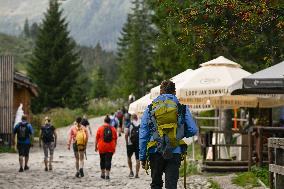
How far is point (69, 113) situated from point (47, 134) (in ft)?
121

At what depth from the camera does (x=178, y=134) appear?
8.12m

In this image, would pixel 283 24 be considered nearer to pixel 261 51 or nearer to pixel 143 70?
pixel 261 51

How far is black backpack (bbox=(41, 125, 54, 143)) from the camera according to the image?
62.7ft

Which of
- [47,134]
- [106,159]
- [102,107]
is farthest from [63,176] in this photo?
[102,107]

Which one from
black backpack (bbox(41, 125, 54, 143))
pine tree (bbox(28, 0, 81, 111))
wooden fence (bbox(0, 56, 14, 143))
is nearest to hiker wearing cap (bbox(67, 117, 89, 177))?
black backpack (bbox(41, 125, 54, 143))

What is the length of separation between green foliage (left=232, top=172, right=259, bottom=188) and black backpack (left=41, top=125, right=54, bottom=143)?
6.80 meters

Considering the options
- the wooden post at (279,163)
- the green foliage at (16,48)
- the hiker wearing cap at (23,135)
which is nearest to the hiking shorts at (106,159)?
the hiker wearing cap at (23,135)

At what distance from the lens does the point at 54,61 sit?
5862cm

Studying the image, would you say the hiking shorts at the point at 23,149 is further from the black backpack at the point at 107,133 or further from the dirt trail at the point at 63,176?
the black backpack at the point at 107,133

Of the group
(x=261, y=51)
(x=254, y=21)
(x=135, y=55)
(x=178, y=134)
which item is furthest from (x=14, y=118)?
(x=135, y=55)

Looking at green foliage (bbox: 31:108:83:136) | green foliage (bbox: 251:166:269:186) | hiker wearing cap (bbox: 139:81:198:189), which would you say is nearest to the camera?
hiker wearing cap (bbox: 139:81:198:189)

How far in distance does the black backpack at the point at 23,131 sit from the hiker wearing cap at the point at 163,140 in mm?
11145

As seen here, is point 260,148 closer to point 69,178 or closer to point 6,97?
point 69,178

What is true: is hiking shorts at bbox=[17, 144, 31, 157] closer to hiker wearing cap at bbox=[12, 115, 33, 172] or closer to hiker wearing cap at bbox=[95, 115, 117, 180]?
hiker wearing cap at bbox=[12, 115, 33, 172]
